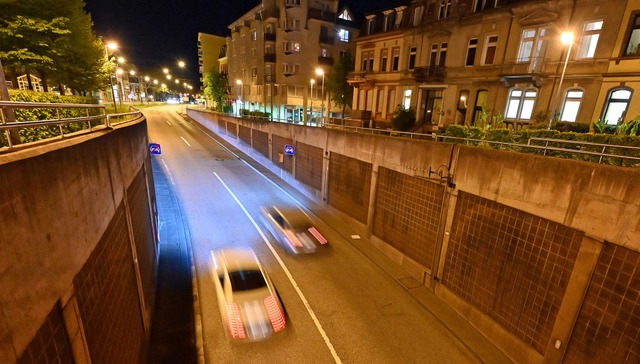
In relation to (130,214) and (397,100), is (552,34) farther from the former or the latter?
Answer: (130,214)

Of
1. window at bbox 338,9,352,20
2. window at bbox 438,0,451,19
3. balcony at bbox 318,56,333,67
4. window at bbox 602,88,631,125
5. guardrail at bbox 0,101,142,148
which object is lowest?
guardrail at bbox 0,101,142,148

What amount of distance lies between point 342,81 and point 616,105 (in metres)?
27.8

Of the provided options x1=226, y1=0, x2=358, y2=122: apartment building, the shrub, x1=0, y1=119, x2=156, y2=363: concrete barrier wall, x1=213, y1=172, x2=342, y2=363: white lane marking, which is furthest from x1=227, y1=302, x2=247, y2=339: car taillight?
x1=226, y1=0, x2=358, y2=122: apartment building

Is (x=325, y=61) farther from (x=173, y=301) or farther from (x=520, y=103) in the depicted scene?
(x=173, y=301)

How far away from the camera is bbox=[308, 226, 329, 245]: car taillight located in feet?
46.9

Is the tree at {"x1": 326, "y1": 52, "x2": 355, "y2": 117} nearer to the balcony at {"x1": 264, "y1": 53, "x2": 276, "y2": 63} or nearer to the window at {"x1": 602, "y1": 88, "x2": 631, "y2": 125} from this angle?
the balcony at {"x1": 264, "y1": 53, "x2": 276, "y2": 63}

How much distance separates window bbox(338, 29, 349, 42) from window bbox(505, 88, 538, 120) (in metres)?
32.4

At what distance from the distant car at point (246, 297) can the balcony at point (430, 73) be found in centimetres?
2034

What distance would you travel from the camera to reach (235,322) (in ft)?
28.3

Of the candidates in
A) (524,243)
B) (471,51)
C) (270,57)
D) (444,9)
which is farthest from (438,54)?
(270,57)

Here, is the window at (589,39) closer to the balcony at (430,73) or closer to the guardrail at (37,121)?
the balcony at (430,73)

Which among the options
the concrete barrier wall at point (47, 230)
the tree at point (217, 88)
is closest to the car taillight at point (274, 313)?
the concrete barrier wall at point (47, 230)

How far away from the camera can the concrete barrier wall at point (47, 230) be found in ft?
8.52

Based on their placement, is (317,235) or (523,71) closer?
(317,235)
